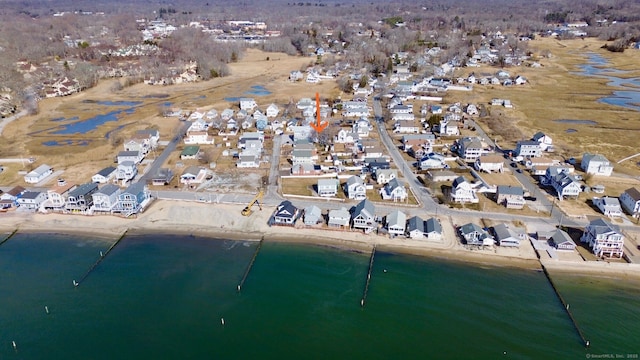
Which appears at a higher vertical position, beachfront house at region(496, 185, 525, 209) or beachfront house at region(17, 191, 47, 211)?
beachfront house at region(496, 185, 525, 209)

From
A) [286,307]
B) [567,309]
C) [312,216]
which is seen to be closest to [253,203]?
[312,216]

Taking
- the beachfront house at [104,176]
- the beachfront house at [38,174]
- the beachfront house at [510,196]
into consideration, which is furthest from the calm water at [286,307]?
the beachfront house at [38,174]

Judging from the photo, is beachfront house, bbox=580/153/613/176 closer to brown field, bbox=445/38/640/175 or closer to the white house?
brown field, bbox=445/38/640/175

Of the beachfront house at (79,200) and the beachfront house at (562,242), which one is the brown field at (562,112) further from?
the beachfront house at (79,200)

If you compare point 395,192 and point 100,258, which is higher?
point 395,192

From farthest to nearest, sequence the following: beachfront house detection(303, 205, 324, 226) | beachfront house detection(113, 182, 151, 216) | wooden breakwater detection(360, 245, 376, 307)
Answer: beachfront house detection(113, 182, 151, 216) < beachfront house detection(303, 205, 324, 226) < wooden breakwater detection(360, 245, 376, 307)

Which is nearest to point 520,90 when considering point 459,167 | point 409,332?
point 459,167

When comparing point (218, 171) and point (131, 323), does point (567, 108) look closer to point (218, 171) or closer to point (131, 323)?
point (218, 171)

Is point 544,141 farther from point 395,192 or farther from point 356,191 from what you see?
point 356,191

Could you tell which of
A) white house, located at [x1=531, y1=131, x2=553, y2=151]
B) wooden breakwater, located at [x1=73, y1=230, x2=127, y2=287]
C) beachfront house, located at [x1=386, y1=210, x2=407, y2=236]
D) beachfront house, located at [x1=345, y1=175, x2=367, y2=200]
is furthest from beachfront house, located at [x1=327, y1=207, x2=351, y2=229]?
white house, located at [x1=531, y1=131, x2=553, y2=151]
